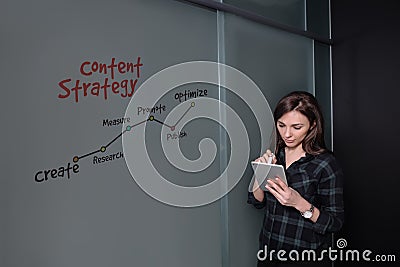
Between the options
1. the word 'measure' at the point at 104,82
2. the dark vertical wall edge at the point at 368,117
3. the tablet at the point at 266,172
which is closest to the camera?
the word 'measure' at the point at 104,82

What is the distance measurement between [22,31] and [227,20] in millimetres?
1042

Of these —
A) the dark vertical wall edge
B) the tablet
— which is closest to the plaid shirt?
the tablet

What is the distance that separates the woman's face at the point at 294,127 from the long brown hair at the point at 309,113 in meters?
0.02

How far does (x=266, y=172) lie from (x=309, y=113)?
0.31 meters

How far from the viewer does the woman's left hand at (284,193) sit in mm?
2197

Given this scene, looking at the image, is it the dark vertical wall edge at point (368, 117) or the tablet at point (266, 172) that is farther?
the dark vertical wall edge at point (368, 117)

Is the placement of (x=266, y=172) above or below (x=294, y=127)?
below

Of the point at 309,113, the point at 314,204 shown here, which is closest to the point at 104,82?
the point at 309,113

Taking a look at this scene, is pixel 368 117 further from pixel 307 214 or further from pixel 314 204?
pixel 307 214

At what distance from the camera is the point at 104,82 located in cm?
180

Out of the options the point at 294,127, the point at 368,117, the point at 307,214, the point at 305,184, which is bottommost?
the point at 307,214

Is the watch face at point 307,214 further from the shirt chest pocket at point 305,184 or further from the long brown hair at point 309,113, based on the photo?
the long brown hair at point 309,113

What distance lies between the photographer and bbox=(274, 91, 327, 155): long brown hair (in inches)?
91.5

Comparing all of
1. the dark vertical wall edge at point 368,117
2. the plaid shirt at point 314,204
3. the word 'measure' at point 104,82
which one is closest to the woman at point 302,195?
the plaid shirt at point 314,204
